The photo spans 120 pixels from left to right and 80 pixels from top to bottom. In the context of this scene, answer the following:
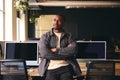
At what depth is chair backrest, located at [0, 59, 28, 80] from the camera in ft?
13.6

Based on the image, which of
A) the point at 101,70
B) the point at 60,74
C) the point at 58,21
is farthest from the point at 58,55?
the point at 101,70

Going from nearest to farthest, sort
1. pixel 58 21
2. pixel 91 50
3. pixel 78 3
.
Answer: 1. pixel 58 21
2. pixel 91 50
3. pixel 78 3

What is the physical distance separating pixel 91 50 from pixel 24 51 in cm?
107

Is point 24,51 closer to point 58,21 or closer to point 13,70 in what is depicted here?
point 13,70

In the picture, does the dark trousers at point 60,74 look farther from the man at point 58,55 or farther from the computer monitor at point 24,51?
the computer monitor at point 24,51

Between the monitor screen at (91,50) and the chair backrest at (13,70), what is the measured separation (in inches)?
48.0

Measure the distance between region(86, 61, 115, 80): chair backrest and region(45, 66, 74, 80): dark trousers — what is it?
20.1 inches

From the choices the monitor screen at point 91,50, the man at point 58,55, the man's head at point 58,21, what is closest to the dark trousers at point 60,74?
the man at point 58,55

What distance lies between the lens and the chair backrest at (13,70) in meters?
4.15

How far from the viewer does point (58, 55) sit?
3781 mm

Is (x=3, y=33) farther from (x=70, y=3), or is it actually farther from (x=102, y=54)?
(x=102, y=54)

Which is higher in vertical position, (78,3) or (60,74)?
(78,3)

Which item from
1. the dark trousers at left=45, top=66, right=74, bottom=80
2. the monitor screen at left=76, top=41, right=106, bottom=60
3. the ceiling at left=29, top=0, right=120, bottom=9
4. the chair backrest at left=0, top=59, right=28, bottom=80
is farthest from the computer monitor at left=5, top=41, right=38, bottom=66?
the ceiling at left=29, top=0, right=120, bottom=9

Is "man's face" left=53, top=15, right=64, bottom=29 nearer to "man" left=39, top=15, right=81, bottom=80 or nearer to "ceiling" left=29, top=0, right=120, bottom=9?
"man" left=39, top=15, right=81, bottom=80
